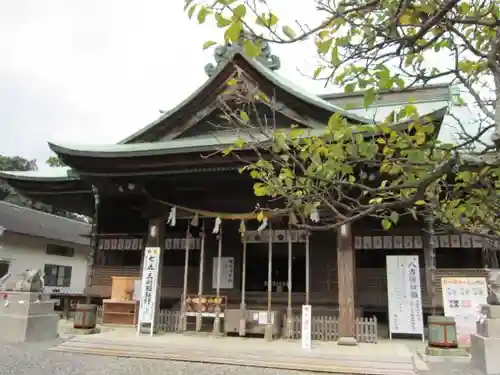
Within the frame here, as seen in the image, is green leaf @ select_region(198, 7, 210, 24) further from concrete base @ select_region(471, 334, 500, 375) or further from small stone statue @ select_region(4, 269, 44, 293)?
small stone statue @ select_region(4, 269, 44, 293)

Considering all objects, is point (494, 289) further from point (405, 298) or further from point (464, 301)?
point (405, 298)

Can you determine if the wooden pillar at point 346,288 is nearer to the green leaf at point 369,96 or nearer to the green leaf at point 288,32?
the green leaf at point 369,96

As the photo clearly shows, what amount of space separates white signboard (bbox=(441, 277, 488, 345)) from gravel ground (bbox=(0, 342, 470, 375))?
1.76 m

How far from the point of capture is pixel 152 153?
11.2 meters

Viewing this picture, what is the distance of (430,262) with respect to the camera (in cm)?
1181

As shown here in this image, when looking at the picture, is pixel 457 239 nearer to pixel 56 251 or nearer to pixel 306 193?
pixel 306 193

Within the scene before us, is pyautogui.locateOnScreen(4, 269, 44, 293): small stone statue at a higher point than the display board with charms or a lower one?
lower

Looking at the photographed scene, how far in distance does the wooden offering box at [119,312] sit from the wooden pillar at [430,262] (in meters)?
8.36

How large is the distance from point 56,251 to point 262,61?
74.9 ft

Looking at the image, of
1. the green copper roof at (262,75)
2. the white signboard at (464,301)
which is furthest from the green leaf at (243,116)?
the white signboard at (464,301)

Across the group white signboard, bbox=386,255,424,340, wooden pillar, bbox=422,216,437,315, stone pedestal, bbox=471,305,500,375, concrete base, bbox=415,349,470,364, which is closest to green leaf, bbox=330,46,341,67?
stone pedestal, bbox=471,305,500,375

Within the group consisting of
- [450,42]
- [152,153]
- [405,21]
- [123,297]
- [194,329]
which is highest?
[152,153]

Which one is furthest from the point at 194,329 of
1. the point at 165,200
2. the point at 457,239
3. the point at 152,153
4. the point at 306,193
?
the point at 306,193

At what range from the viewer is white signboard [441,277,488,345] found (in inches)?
398
